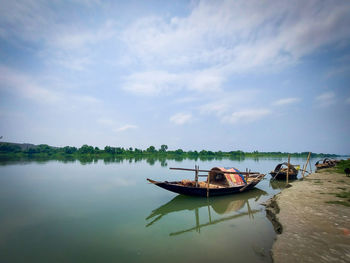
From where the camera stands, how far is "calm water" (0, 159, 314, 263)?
5.67m

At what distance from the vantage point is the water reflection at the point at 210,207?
29.1 ft

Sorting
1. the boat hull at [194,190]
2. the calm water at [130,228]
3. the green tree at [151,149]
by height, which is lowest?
the calm water at [130,228]

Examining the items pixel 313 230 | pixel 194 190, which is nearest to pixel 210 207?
pixel 194 190

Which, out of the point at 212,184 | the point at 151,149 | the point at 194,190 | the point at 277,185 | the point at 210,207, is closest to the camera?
the point at 210,207

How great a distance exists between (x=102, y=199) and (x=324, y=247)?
12.3 meters

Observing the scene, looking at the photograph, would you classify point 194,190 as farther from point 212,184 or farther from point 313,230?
point 313,230

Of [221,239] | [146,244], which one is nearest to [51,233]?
[146,244]

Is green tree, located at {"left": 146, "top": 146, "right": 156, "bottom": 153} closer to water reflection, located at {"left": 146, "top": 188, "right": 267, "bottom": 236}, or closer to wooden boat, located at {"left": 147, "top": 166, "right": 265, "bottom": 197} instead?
wooden boat, located at {"left": 147, "top": 166, "right": 265, "bottom": 197}

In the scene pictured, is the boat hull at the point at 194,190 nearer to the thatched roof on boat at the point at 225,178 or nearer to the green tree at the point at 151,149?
the thatched roof on boat at the point at 225,178

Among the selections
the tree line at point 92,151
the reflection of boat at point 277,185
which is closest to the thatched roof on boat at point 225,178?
the reflection of boat at point 277,185

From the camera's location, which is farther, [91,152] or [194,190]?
[91,152]

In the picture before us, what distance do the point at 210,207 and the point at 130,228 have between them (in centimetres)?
539

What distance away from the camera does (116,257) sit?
553cm

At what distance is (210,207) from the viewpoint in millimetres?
10898
